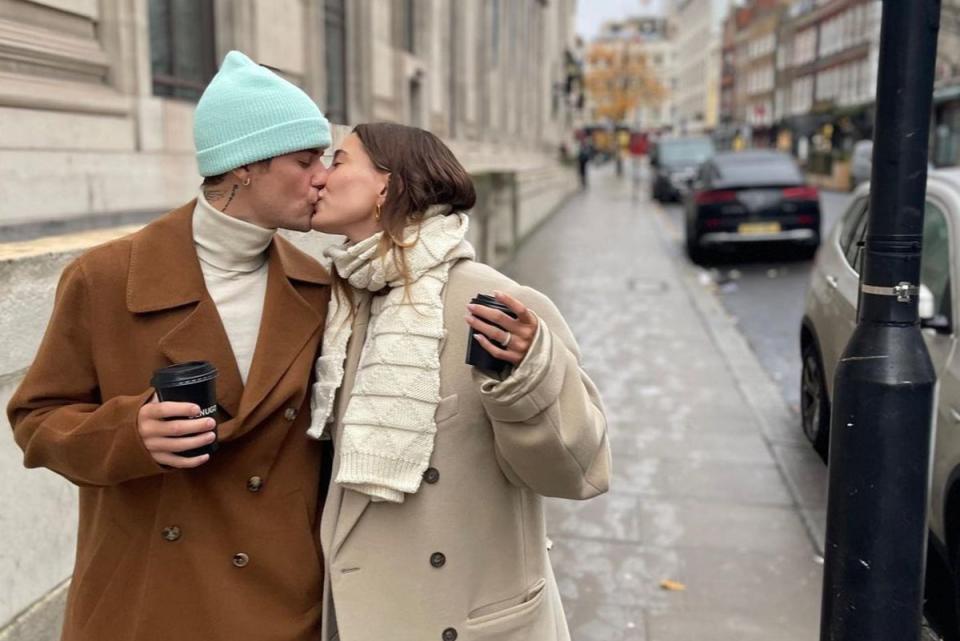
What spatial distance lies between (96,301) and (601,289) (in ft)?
35.6

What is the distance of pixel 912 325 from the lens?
272 cm

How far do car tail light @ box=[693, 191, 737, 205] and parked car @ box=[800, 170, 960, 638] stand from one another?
322 inches

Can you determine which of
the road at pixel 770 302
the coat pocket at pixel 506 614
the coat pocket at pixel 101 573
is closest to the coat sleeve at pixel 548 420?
the coat pocket at pixel 506 614

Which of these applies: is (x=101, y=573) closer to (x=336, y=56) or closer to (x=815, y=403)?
(x=815, y=403)

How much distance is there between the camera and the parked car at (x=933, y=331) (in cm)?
358

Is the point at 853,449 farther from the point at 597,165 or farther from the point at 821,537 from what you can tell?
the point at 597,165

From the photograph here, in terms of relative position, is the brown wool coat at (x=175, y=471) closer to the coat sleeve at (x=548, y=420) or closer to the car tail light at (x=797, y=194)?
the coat sleeve at (x=548, y=420)

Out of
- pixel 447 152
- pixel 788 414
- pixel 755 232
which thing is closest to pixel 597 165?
pixel 755 232

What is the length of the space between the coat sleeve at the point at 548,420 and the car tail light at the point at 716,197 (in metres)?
12.9

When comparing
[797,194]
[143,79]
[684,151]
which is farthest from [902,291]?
[684,151]

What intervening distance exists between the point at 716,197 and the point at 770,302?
129 inches

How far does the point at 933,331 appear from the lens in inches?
157

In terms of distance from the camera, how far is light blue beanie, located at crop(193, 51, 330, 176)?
5.80 feet

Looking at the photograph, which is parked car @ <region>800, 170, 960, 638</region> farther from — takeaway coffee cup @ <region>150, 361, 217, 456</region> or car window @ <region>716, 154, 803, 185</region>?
car window @ <region>716, 154, 803, 185</region>
